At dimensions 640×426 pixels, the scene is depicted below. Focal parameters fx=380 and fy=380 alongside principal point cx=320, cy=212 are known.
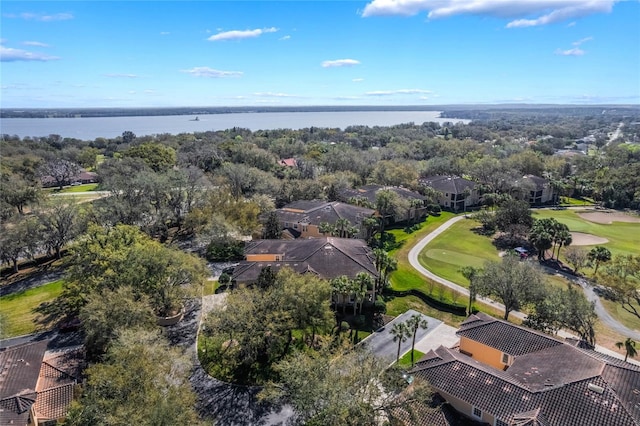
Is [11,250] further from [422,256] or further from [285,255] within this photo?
[422,256]

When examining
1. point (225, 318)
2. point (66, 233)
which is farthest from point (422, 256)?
point (66, 233)

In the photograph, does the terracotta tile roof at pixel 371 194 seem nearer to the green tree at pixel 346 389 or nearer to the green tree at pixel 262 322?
the green tree at pixel 262 322

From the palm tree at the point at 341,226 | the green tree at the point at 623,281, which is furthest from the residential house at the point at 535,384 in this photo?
the palm tree at the point at 341,226

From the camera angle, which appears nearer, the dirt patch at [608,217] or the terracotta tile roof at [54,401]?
the terracotta tile roof at [54,401]

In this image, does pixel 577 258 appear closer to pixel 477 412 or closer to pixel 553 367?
pixel 553 367

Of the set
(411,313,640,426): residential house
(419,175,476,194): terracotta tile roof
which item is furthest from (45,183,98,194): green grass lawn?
(411,313,640,426): residential house
